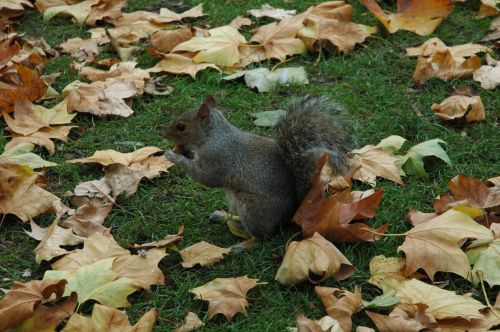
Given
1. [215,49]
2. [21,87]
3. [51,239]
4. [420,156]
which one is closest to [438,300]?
[420,156]

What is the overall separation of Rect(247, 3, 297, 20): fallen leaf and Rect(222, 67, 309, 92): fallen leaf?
2.13 feet

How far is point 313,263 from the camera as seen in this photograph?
233 centimetres

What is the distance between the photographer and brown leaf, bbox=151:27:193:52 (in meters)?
4.06

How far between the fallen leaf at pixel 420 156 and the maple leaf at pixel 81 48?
191cm

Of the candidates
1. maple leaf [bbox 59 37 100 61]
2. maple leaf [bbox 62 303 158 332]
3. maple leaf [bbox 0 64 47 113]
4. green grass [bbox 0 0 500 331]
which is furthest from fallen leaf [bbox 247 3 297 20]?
maple leaf [bbox 62 303 158 332]

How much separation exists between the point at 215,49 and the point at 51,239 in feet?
5.35

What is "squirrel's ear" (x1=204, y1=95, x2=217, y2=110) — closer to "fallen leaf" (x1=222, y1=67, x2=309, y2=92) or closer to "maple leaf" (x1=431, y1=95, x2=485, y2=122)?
"fallen leaf" (x1=222, y1=67, x2=309, y2=92)

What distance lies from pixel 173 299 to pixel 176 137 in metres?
0.71

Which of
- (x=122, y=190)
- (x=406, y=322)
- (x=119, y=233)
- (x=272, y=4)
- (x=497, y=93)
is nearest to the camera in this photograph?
(x=406, y=322)

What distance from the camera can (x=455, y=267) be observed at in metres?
2.30

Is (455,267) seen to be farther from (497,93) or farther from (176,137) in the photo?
(497,93)

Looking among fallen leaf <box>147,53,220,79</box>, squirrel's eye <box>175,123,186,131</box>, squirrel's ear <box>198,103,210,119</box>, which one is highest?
squirrel's ear <box>198,103,210,119</box>

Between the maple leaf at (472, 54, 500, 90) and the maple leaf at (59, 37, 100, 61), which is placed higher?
the maple leaf at (472, 54, 500, 90)

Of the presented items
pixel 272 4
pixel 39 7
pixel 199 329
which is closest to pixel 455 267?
pixel 199 329
